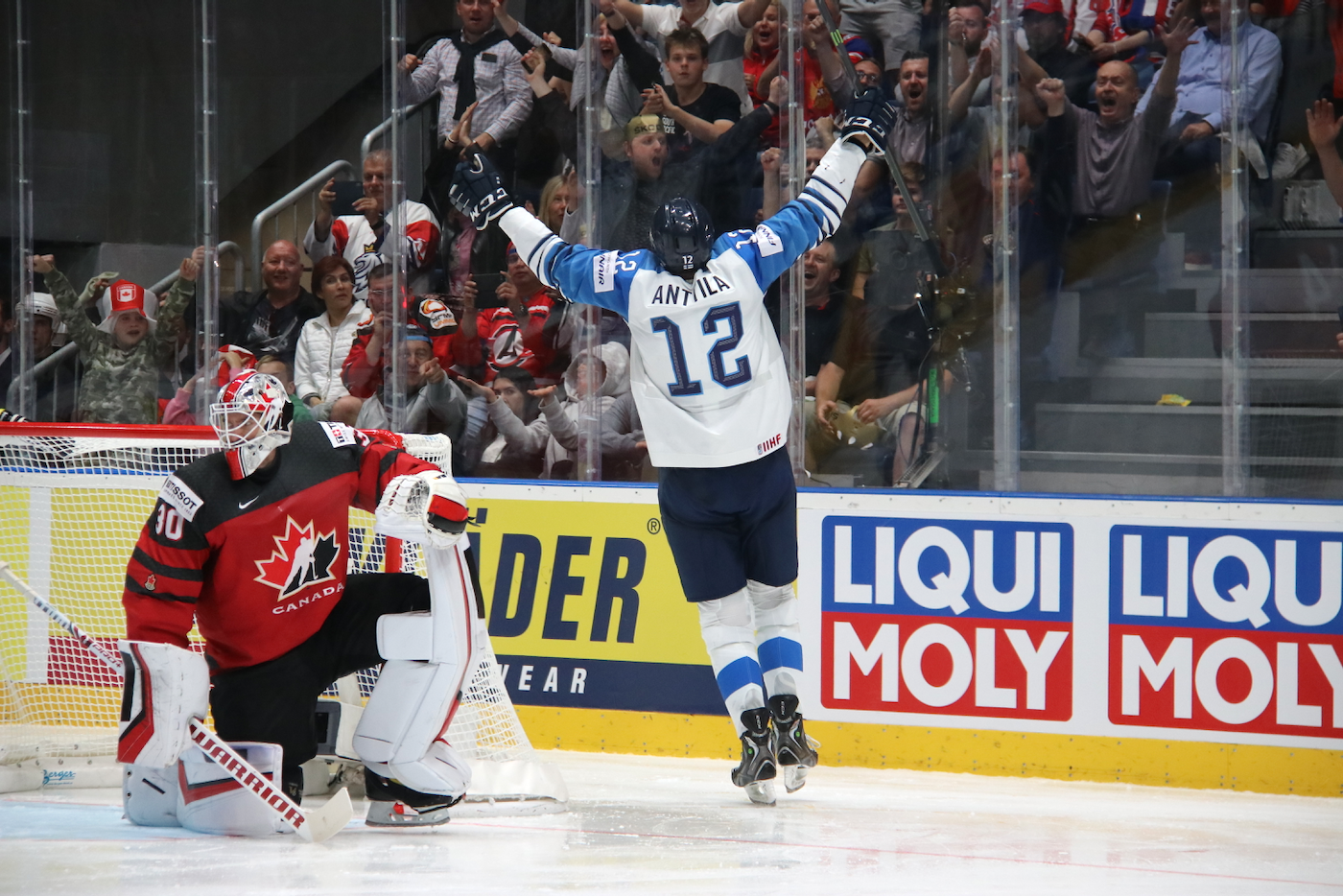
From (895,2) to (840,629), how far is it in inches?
78.8

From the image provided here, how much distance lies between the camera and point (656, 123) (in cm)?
459

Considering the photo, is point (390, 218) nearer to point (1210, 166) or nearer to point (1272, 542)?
point (1210, 166)

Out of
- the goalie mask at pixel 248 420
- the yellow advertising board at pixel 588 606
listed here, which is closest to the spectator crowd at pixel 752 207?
the yellow advertising board at pixel 588 606

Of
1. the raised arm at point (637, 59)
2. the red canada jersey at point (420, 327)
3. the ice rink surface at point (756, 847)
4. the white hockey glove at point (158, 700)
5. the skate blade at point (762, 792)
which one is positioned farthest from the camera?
the red canada jersey at point (420, 327)

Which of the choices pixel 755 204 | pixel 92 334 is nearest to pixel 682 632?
pixel 755 204

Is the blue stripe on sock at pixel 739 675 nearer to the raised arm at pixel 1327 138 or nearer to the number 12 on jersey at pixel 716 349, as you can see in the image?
the number 12 on jersey at pixel 716 349

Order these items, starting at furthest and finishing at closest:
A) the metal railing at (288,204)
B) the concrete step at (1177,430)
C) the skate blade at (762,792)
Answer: the metal railing at (288,204) → the concrete step at (1177,430) → the skate blade at (762,792)

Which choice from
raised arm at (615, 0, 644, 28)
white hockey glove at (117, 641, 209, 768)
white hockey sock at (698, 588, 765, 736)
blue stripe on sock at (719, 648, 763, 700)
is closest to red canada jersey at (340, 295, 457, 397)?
raised arm at (615, 0, 644, 28)

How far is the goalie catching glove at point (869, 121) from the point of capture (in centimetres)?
342

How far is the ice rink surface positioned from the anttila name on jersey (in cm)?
123

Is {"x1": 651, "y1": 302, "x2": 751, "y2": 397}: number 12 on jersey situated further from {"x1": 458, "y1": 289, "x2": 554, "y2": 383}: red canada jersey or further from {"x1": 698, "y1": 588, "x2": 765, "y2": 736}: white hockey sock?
{"x1": 458, "y1": 289, "x2": 554, "y2": 383}: red canada jersey

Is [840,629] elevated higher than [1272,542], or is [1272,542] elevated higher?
[1272,542]

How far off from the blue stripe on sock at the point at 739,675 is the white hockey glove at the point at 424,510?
0.81m

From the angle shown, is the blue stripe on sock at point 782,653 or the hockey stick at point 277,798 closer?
the hockey stick at point 277,798
